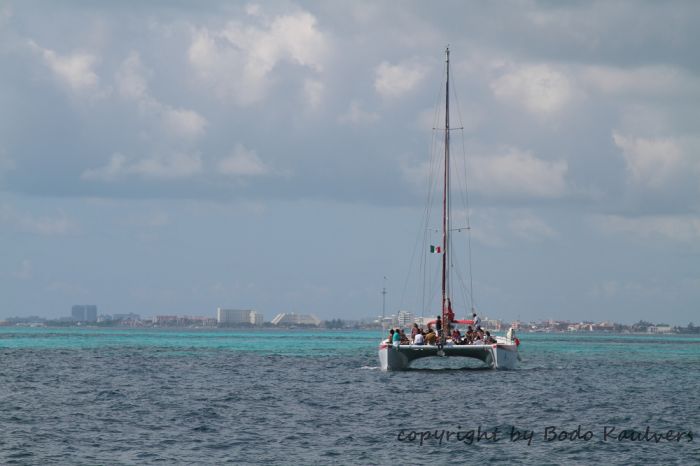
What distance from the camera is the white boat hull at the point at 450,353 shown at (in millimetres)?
61031

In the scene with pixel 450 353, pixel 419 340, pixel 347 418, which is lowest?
pixel 347 418

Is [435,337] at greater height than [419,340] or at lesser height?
greater

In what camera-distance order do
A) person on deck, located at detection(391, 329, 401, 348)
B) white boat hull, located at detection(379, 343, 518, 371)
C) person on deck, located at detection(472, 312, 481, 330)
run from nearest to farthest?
white boat hull, located at detection(379, 343, 518, 371), person on deck, located at detection(391, 329, 401, 348), person on deck, located at detection(472, 312, 481, 330)

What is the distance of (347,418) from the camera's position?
129ft

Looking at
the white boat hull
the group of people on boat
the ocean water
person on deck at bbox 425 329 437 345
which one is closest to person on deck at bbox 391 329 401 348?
the group of people on boat

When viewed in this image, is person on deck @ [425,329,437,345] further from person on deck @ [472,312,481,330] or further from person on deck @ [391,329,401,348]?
person on deck @ [472,312,481,330]

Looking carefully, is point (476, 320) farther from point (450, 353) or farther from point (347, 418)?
point (347, 418)

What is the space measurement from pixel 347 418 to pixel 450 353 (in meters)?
22.3

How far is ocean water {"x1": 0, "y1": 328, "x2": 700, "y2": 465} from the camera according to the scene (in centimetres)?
3125

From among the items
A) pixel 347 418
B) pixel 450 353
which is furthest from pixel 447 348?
pixel 347 418

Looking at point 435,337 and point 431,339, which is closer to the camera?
point 431,339

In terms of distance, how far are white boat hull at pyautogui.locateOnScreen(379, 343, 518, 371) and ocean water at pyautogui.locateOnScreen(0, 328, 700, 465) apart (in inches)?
43.7

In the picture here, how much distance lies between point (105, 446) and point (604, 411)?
20.5 m

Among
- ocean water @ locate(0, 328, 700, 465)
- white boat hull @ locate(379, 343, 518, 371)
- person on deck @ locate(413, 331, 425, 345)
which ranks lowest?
ocean water @ locate(0, 328, 700, 465)
